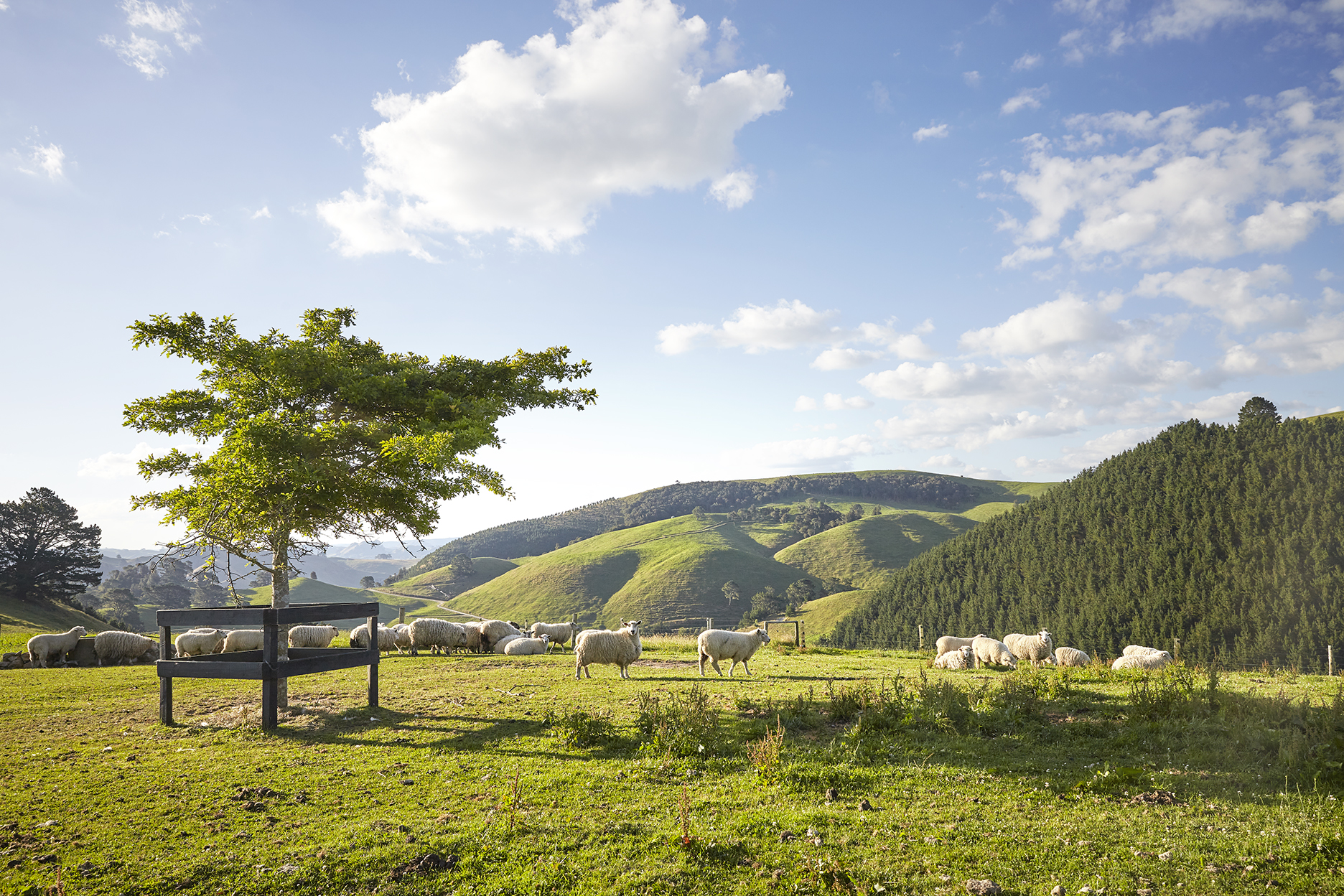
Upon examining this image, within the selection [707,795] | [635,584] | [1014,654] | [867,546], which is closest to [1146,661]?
[1014,654]

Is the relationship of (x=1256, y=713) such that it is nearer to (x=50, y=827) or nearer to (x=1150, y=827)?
(x=1150, y=827)

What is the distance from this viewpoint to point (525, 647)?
96.6ft

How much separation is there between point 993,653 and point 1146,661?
476cm

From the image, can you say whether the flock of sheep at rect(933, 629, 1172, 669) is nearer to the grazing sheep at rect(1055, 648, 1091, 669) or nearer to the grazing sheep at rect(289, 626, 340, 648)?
the grazing sheep at rect(1055, 648, 1091, 669)

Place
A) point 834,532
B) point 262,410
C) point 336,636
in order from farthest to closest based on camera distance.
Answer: point 834,532, point 336,636, point 262,410

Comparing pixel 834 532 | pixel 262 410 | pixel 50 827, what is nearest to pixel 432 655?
pixel 262 410

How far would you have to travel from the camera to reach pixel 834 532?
175 metres

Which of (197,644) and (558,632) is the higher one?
(197,644)

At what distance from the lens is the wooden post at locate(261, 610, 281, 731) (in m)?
11.9

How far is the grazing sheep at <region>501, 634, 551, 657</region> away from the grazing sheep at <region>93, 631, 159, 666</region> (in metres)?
14.8

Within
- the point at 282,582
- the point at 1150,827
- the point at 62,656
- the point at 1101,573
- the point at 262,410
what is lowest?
the point at 1101,573

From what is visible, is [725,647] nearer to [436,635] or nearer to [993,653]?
[993,653]

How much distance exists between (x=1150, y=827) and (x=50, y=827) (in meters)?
12.4

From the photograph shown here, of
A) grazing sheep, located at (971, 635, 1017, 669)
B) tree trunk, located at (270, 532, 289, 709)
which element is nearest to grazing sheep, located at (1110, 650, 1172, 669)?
grazing sheep, located at (971, 635, 1017, 669)
